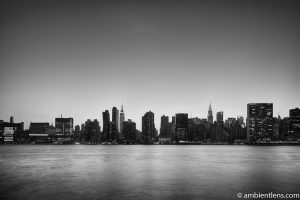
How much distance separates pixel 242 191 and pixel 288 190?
5.47m

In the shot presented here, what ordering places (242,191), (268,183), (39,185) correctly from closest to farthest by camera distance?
(242,191), (39,185), (268,183)

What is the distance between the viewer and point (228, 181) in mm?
42781

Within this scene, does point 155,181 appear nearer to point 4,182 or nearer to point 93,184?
point 93,184

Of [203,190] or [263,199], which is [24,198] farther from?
[263,199]

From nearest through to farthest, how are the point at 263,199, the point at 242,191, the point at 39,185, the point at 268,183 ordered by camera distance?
the point at 263,199
the point at 242,191
the point at 39,185
the point at 268,183

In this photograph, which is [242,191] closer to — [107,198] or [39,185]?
[107,198]

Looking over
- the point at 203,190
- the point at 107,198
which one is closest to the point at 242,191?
the point at 203,190

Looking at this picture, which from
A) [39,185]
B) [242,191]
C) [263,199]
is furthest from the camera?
[39,185]

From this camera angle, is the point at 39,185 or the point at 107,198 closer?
the point at 107,198

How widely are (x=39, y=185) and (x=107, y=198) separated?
40.4ft

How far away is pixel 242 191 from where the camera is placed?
34.9 m

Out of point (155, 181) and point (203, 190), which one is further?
point (155, 181)

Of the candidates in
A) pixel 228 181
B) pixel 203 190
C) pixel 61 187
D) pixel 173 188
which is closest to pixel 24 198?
pixel 61 187

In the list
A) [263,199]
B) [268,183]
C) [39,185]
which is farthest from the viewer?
[268,183]
